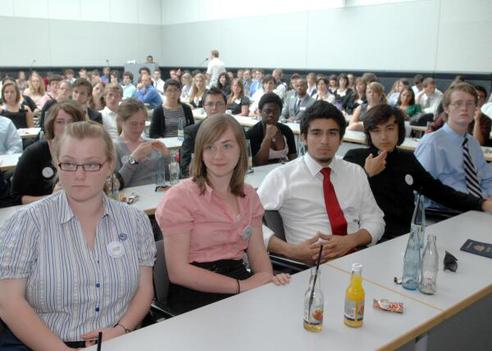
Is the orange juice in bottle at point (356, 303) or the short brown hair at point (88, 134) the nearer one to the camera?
the orange juice in bottle at point (356, 303)

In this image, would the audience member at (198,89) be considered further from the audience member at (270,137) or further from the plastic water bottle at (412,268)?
the plastic water bottle at (412,268)

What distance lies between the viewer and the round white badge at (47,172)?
10.3ft

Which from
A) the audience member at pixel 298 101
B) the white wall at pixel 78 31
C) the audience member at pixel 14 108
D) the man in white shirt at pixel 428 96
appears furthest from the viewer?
the white wall at pixel 78 31

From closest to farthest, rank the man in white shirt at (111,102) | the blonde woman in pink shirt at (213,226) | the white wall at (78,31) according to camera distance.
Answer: the blonde woman in pink shirt at (213,226) < the man in white shirt at (111,102) < the white wall at (78,31)

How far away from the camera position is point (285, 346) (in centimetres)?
148

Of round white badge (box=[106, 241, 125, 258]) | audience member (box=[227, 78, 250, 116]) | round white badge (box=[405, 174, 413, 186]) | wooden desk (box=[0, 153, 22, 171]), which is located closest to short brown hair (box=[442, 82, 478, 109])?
round white badge (box=[405, 174, 413, 186])

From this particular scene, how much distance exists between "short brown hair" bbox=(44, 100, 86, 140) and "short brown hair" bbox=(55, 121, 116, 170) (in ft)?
4.82

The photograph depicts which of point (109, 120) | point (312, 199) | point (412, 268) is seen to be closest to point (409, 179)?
point (312, 199)

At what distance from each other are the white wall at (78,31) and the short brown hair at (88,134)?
14921mm

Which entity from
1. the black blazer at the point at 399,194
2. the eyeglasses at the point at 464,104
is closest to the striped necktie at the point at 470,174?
the eyeglasses at the point at 464,104

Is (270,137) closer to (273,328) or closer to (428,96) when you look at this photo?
(273,328)

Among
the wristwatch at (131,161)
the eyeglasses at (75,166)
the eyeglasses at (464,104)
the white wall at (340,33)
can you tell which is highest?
the white wall at (340,33)

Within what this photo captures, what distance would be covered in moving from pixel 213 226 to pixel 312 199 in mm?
706

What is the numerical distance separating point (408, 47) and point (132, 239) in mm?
10166
